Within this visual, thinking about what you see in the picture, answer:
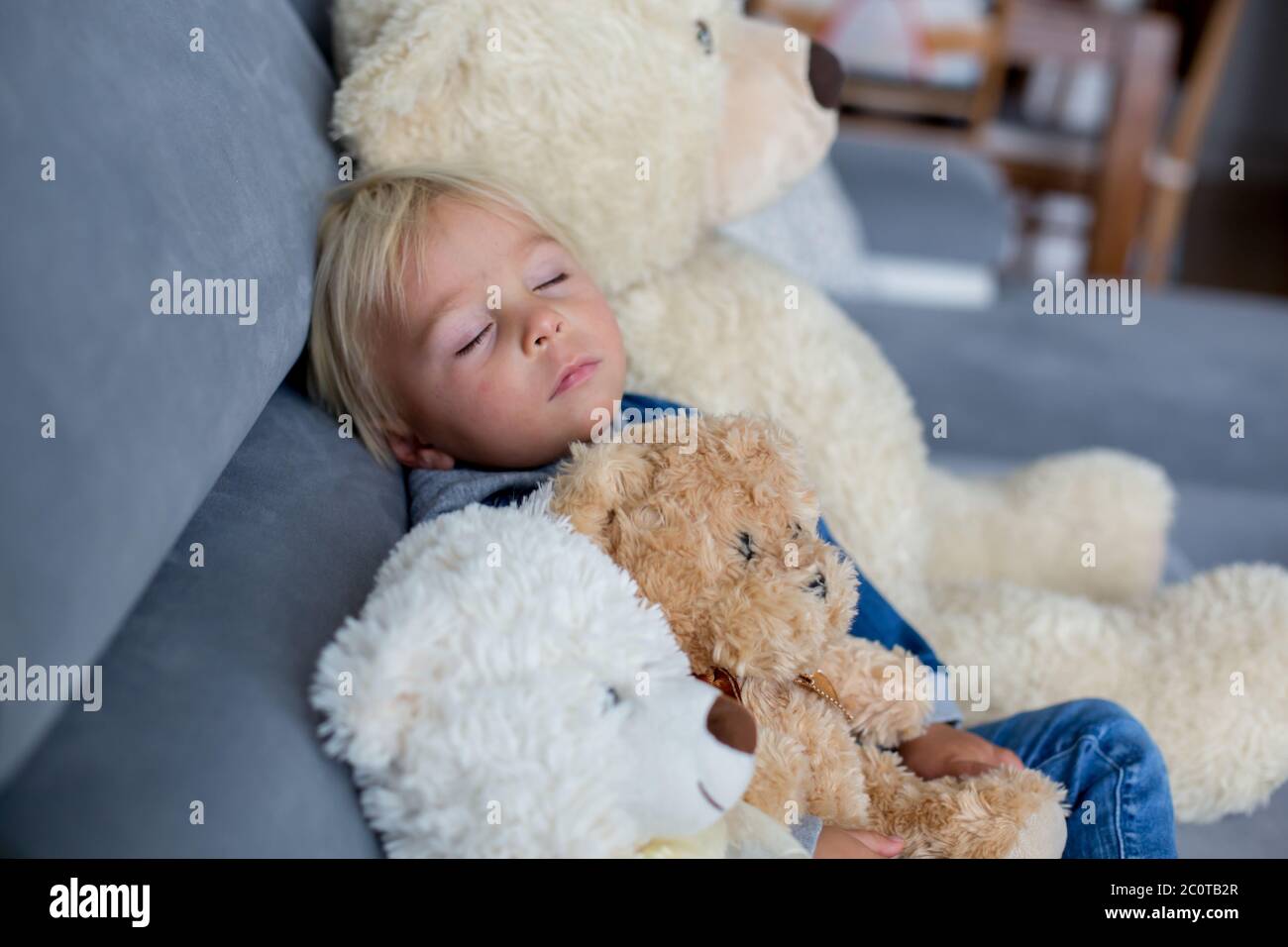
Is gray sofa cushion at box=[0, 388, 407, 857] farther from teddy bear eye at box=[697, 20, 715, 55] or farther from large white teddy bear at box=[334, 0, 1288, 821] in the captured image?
teddy bear eye at box=[697, 20, 715, 55]

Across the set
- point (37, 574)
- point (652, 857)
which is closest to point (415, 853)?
point (652, 857)

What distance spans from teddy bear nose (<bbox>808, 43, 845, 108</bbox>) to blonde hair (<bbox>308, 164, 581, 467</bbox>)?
309 mm

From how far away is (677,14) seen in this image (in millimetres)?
1003

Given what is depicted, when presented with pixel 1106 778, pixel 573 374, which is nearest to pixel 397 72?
pixel 573 374

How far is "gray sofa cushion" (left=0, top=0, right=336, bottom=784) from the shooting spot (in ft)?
1.62

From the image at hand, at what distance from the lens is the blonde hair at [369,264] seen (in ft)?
2.91

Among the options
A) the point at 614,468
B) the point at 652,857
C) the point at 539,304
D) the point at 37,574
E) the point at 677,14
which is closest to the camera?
the point at 37,574

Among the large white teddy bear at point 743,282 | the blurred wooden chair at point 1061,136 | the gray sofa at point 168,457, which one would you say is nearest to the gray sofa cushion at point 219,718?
the gray sofa at point 168,457

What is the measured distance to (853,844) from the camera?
726 mm

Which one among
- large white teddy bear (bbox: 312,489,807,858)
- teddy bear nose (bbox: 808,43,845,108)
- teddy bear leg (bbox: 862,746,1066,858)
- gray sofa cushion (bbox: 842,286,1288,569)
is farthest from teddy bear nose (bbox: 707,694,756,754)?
gray sofa cushion (bbox: 842,286,1288,569)

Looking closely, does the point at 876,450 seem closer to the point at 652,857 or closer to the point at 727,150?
the point at 727,150

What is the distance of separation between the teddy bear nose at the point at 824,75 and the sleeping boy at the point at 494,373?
1.06 feet

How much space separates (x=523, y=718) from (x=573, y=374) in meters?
0.39

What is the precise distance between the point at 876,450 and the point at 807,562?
0.38 metres
